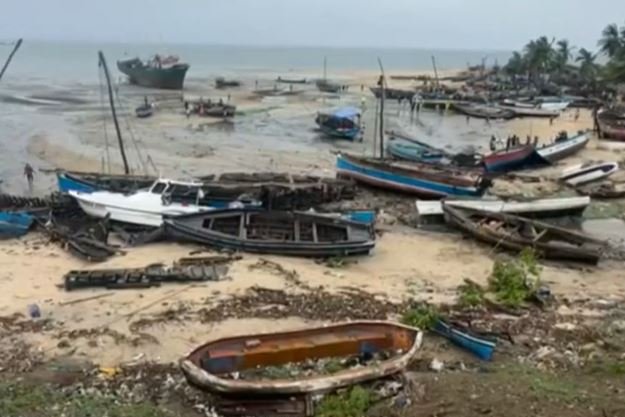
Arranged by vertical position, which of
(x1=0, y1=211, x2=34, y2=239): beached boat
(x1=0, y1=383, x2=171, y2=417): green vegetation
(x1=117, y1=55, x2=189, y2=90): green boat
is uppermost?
(x1=117, y1=55, x2=189, y2=90): green boat

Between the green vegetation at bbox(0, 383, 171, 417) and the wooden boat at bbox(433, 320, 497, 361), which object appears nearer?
the green vegetation at bbox(0, 383, 171, 417)

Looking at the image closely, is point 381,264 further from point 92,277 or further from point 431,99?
point 431,99

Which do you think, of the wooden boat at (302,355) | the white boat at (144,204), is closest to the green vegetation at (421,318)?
the wooden boat at (302,355)

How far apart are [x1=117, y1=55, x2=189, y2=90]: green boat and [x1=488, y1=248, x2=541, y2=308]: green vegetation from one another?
67126 mm

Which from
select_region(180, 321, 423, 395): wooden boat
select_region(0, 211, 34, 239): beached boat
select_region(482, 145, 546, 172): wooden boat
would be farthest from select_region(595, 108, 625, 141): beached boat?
select_region(180, 321, 423, 395): wooden boat

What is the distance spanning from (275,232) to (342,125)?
79.1ft

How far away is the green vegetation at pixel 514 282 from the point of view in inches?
622

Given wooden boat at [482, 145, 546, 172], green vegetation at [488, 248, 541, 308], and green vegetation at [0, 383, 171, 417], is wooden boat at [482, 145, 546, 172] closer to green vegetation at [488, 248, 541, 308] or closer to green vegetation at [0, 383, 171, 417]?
green vegetation at [488, 248, 541, 308]

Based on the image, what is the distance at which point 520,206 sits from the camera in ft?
77.8

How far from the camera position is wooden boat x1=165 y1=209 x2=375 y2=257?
63.2 feet

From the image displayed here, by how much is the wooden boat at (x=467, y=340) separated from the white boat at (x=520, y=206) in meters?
9.98

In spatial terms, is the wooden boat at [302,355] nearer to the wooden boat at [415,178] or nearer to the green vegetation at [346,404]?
the green vegetation at [346,404]

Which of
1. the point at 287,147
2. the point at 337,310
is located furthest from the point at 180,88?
the point at 337,310

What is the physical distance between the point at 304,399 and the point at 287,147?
103 ft
